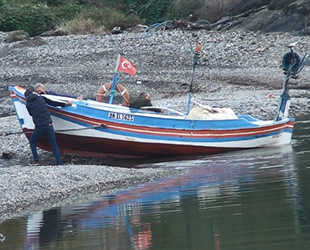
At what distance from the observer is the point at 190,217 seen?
11453 mm

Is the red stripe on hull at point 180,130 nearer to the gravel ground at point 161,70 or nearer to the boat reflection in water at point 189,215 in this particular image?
the gravel ground at point 161,70

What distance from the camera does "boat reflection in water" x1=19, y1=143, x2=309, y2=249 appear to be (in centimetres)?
1003

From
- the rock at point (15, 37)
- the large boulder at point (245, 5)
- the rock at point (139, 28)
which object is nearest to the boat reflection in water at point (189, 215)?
the rock at point (15, 37)

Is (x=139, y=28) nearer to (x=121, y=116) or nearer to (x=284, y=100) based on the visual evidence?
(x=284, y=100)

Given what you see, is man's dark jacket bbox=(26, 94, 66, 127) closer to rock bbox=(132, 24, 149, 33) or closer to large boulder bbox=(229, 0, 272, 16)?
rock bbox=(132, 24, 149, 33)

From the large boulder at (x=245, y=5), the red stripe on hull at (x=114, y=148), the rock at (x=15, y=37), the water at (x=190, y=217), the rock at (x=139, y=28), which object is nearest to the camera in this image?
the water at (x=190, y=217)

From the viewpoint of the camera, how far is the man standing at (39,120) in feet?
56.3

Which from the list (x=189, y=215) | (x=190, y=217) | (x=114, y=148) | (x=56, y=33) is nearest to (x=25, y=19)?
(x=56, y=33)

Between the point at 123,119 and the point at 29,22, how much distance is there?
1100 inches

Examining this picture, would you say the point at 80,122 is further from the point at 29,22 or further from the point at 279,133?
the point at 29,22

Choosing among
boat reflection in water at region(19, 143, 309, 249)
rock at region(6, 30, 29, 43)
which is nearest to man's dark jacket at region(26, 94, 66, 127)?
boat reflection in water at region(19, 143, 309, 249)

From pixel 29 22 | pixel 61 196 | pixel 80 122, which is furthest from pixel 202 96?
pixel 29 22

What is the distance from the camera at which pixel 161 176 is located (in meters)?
15.9

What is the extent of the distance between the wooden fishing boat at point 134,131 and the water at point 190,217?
8.70 ft
